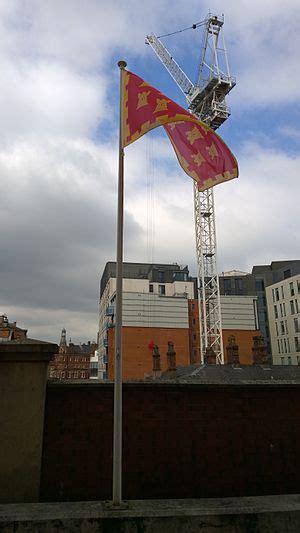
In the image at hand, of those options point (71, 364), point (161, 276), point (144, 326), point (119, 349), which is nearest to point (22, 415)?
point (119, 349)

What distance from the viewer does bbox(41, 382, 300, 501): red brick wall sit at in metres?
6.09

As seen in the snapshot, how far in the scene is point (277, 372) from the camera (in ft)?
119

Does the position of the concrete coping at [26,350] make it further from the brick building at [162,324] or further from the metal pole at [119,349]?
the brick building at [162,324]

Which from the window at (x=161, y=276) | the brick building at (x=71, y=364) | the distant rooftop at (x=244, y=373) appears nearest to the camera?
the distant rooftop at (x=244, y=373)

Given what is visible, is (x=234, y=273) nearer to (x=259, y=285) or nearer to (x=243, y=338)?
(x=259, y=285)

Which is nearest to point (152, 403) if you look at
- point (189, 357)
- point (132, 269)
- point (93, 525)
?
point (93, 525)

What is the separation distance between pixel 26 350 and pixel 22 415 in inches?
39.3

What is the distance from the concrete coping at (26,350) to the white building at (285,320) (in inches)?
2596

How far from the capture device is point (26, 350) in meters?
6.08

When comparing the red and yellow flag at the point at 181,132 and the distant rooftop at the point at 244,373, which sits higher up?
the red and yellow flag at the point at 181,132

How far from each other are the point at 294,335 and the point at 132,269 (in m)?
39.1

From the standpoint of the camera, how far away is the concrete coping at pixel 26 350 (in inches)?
238

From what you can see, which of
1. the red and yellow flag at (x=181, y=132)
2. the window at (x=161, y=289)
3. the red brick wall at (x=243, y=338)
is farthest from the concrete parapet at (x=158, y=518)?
the window at (x=161, y=289)

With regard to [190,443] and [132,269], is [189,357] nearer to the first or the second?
[132,269]
